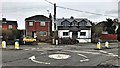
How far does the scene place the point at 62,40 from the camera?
43719 millimetres

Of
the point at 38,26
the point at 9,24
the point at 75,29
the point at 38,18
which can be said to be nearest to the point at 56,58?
the point at 75,29

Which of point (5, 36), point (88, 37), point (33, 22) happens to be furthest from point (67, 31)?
point (5, 36)

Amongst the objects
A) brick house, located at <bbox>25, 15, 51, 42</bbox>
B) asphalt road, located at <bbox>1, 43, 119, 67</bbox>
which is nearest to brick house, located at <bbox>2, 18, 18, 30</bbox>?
brick house, located at <bbox>25, 15, 51, 42</bbox>

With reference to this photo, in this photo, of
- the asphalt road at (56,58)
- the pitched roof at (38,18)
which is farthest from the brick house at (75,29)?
the asphalt road at (56,58)

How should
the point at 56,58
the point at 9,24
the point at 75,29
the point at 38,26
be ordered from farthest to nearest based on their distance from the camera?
1. the point at 9,24
2. the point at 38,26
3. the point at 75,29
4. the point at 56,58

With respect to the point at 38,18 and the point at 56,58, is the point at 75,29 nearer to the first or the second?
the point at 38,18

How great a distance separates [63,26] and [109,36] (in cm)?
1258

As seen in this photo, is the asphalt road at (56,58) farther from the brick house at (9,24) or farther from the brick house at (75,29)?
the brick house at (9,24)

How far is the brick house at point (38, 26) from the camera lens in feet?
191

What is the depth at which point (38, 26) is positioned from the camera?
59.1 metres

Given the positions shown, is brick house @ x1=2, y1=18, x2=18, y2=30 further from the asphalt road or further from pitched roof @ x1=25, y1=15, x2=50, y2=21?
the asphalt road

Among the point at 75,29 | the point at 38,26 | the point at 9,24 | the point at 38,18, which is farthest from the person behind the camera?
the point at 9,24

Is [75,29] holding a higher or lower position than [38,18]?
lower

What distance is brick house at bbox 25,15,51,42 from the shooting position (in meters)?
58.3
